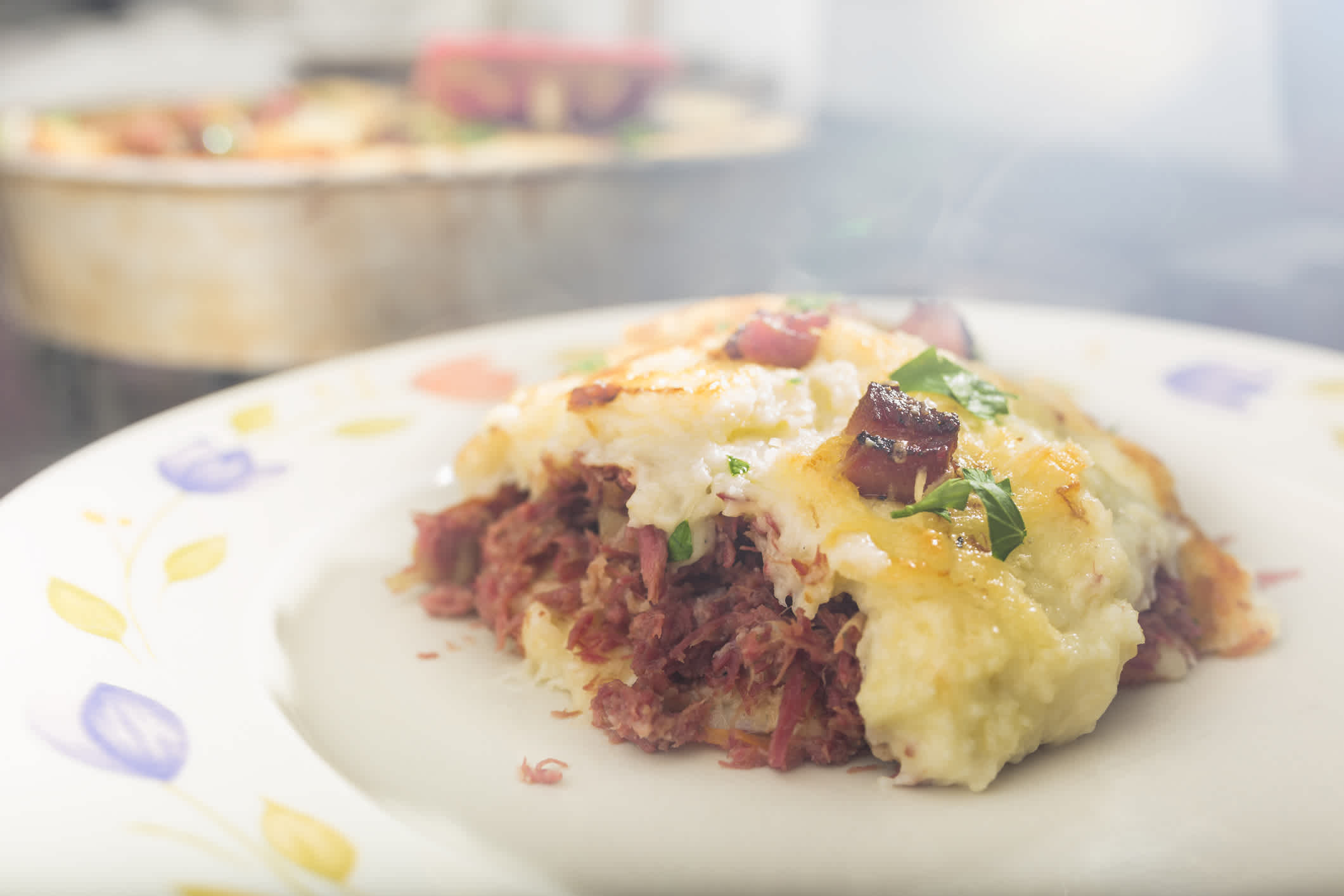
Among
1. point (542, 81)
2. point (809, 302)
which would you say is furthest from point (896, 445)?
point (542, 81)

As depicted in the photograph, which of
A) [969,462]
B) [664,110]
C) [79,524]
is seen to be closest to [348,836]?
[79,524]

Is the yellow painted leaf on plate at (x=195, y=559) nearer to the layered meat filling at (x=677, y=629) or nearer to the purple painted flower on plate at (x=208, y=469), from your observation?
Answer: the purple painted flower on plate at (x=208, y=469)

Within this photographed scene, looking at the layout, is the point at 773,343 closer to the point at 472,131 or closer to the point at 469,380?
the point at 469,380

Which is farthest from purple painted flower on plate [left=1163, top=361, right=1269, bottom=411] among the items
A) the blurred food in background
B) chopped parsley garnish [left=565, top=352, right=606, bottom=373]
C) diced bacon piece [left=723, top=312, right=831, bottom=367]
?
the blurred food in background

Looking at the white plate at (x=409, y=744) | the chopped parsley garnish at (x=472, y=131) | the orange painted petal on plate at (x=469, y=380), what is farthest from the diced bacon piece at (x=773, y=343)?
the chopped parsley garnish at (x=472, y=131)

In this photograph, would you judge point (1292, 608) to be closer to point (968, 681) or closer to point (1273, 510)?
point (1273, 510)
